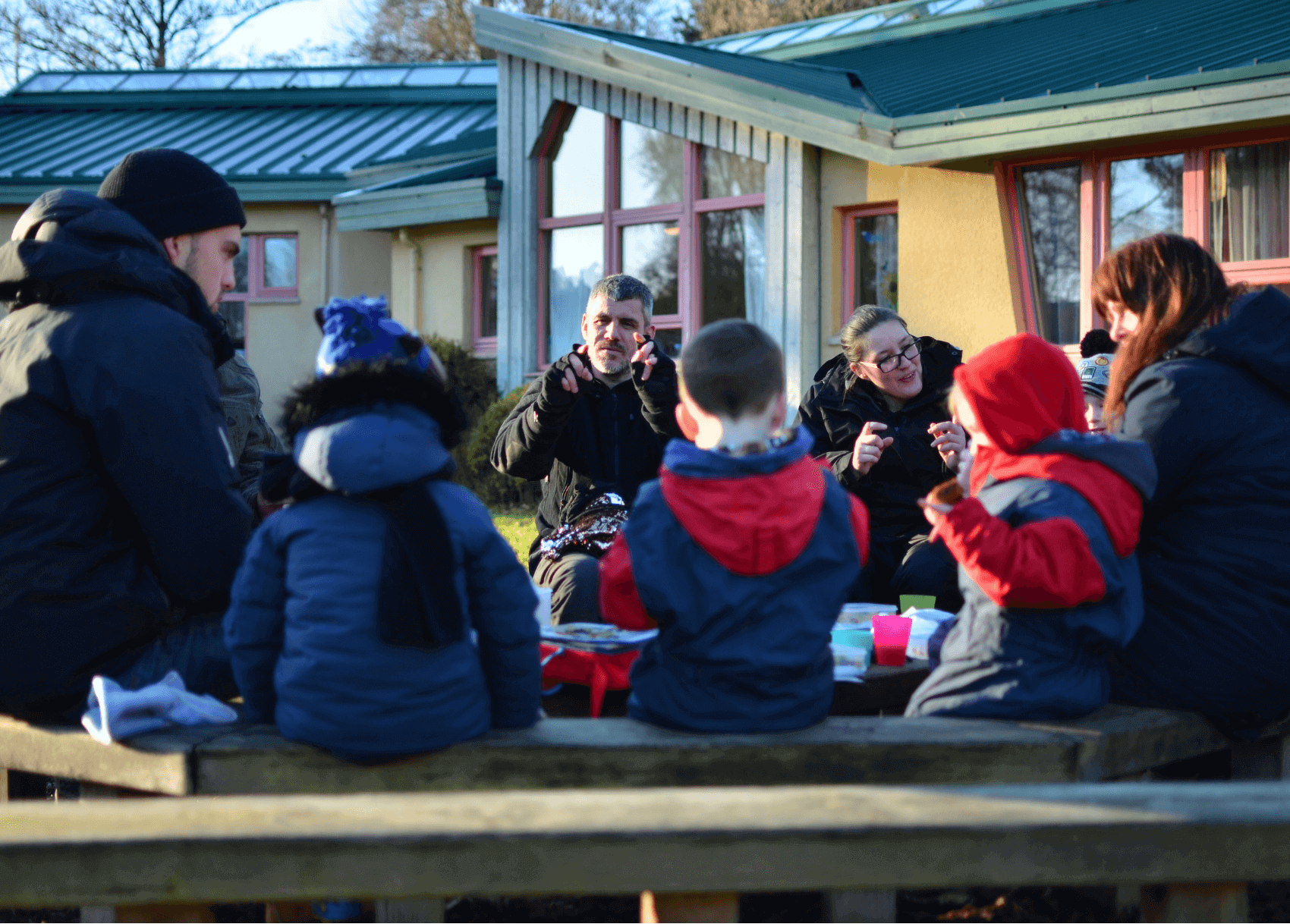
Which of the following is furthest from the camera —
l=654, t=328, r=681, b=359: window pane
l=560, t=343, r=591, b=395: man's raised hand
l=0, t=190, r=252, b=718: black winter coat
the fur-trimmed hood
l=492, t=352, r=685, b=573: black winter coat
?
l=654, t=328, r=681, b=359: window pane

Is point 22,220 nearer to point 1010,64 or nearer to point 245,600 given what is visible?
point 245,600

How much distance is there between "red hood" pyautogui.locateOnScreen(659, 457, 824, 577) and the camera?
272 cm

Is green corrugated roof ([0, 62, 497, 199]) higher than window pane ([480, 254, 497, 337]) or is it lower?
higher

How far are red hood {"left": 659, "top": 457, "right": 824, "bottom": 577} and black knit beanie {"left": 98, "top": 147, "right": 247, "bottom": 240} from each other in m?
1.75

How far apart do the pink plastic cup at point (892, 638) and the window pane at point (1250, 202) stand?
7483mm

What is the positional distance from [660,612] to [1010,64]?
429 inches

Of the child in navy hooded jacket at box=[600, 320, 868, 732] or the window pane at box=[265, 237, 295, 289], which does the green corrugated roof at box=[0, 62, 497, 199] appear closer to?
the window pane at box=[265, 237, 295, 289]

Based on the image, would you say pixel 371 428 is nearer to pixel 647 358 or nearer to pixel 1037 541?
pixel 1037 541

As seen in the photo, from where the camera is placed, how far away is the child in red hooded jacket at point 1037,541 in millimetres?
2756

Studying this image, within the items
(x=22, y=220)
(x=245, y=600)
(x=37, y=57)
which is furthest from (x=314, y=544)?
(x=37, y=57)

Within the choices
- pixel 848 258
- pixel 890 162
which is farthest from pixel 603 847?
pixel 848 258

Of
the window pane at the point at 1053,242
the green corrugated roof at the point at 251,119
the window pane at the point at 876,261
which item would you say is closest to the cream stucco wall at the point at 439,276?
the green corrugated roof at the point at 251,119

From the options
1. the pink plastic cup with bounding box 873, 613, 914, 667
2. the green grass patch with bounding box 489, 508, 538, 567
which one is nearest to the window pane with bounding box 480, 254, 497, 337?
the green grass patch with bounding box 489, 508, 538, 567

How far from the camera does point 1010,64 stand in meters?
12.3
